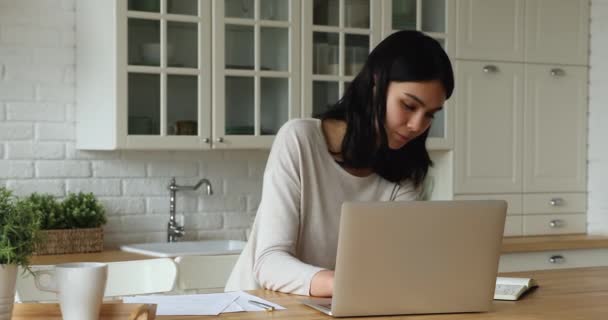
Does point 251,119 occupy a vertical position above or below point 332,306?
above

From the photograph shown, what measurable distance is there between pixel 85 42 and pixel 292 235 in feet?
5.92

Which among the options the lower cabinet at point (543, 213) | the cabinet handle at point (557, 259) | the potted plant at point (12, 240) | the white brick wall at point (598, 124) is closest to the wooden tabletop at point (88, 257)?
the lower cabinet at point (543, 213)

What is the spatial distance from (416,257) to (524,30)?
2.78 m

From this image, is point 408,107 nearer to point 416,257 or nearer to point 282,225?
point 282,225

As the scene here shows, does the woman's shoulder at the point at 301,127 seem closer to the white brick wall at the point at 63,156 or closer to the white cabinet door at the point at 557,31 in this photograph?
the white brick wall at the point at 63,156

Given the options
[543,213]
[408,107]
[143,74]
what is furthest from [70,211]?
[543,213]

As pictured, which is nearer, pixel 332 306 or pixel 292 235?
pixel 332 306

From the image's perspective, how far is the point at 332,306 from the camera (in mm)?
1632

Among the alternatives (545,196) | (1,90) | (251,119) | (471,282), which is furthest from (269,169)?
(545,196)

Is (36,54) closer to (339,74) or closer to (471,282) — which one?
(339,74)

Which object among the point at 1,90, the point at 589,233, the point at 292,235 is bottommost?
the point at 589,233

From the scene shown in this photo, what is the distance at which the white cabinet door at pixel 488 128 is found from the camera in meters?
4.03

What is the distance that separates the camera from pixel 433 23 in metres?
3.99

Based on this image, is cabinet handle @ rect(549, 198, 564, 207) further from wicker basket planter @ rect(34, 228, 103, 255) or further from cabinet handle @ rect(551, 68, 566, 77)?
wicker basket planter @ rect(34, 228, 103, 255)
